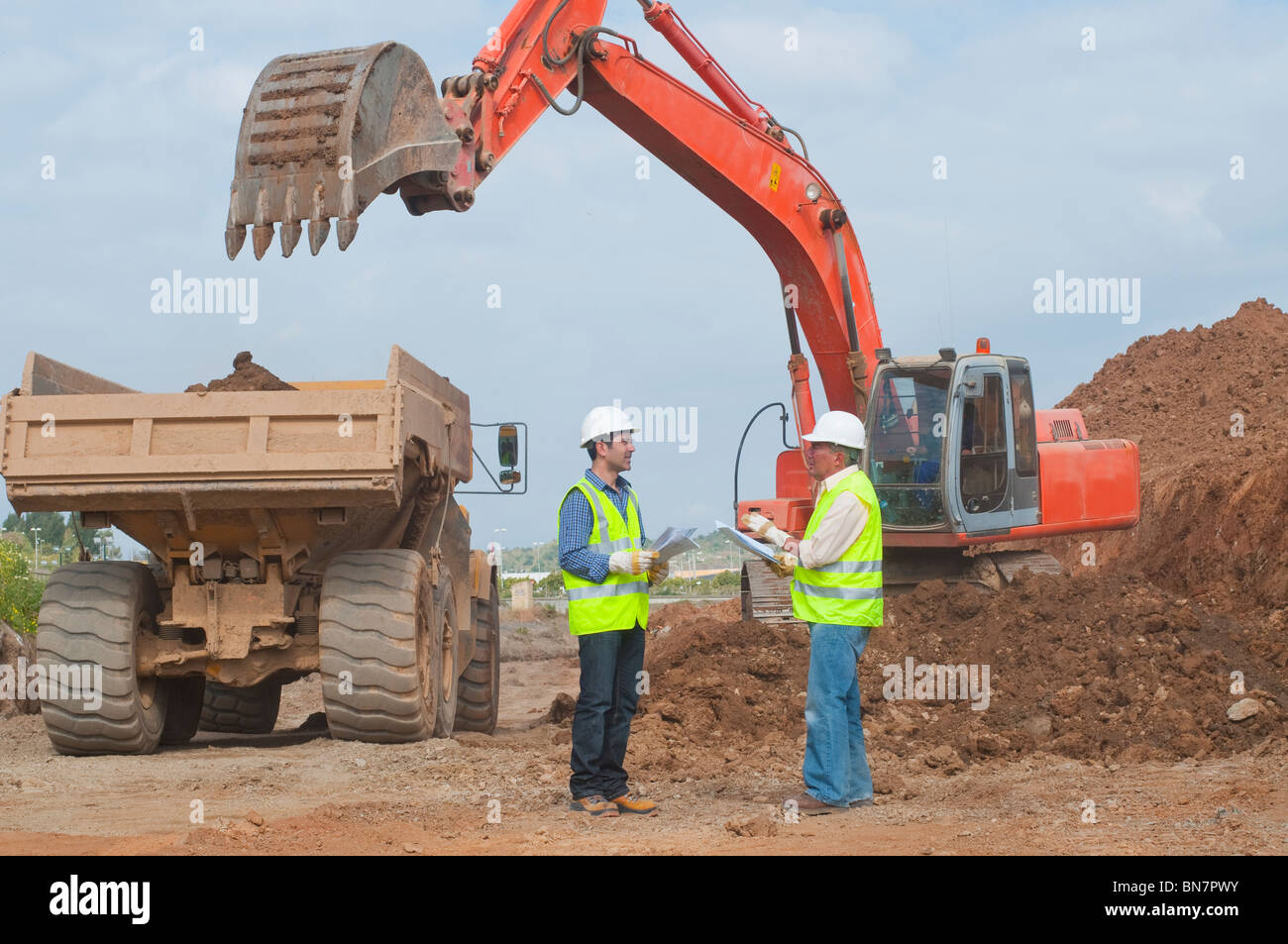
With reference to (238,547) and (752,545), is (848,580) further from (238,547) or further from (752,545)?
(238,547)

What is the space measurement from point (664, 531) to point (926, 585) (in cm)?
574

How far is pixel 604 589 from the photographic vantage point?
21.6 feet

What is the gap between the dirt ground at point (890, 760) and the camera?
5887 millimetres

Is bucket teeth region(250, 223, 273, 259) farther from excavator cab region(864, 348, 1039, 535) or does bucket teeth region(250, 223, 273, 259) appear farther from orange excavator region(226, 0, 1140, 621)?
excavator cab region(864, 348, 1039, 535)

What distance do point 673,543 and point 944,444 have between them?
18.9 ft

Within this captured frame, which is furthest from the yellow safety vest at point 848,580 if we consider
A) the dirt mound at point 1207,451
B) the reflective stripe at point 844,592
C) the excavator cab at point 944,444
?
the dirt mound at point 1207,451

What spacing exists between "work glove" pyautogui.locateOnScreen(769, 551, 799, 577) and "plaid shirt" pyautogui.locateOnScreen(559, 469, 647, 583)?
871 millimetres

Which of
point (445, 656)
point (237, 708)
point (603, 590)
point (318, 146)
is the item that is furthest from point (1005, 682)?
point (237, 708)

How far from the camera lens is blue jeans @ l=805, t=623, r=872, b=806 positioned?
6547 millimetres

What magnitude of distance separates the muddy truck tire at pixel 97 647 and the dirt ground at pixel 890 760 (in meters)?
0.20

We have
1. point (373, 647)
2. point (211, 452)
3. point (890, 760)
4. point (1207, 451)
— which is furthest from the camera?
point (1207, 451)

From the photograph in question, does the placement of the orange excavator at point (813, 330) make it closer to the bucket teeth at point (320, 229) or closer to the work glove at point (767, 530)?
the bucket teeth at point (320, 229)
